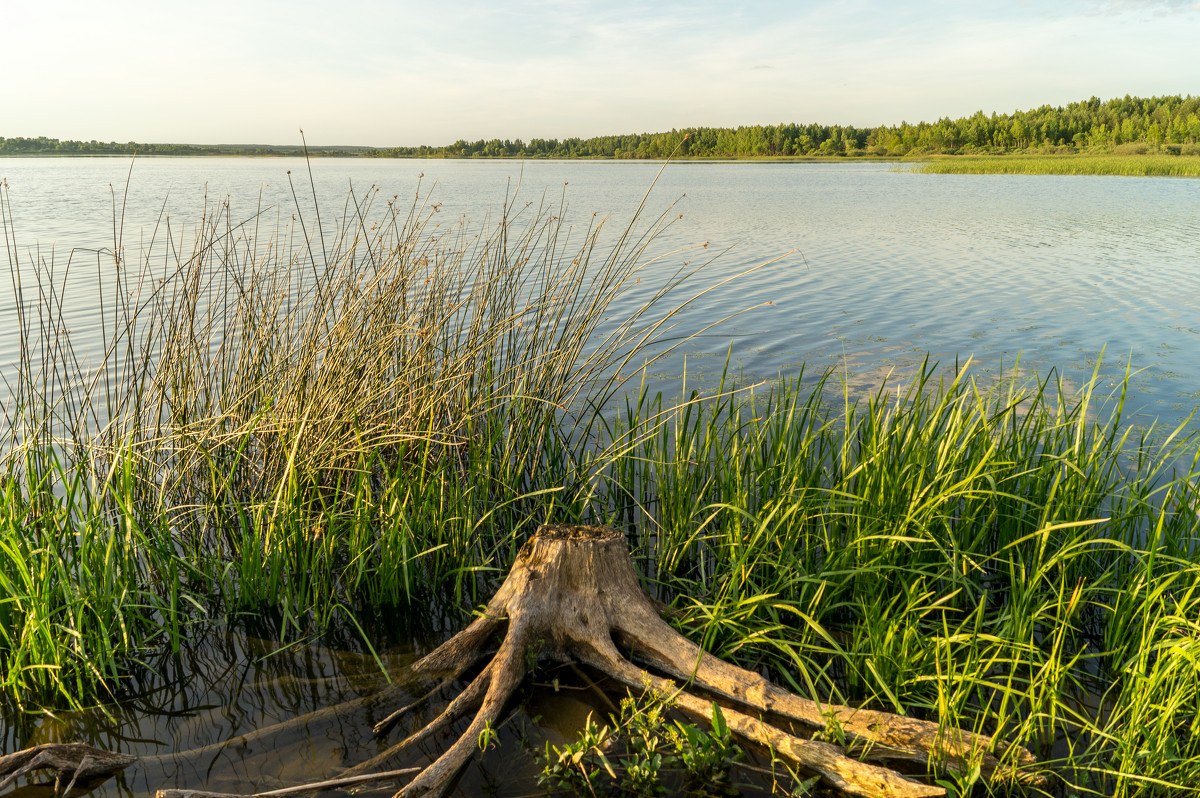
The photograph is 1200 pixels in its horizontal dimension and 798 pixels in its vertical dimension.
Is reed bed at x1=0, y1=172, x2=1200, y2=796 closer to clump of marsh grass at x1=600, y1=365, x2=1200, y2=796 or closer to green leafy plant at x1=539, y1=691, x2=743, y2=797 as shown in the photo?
clump of marsh grass at x1=600, y1=365, x2=1200, y2=796

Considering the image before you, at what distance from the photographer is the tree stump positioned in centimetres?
206

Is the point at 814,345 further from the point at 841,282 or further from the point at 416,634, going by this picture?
the point at 416,634

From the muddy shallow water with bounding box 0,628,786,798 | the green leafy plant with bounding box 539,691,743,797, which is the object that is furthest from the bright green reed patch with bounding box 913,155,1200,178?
the muddy shallow water with bounding box 0,628,786,798

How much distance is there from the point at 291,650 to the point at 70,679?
2.46ft

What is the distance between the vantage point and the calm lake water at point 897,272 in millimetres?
7152

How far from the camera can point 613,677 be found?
2607 millimetres

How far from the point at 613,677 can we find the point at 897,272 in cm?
1134

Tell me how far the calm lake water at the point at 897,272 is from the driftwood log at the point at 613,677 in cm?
182

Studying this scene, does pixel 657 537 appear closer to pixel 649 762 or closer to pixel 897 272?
pixel 649 762

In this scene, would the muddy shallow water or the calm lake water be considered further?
the calm lake water

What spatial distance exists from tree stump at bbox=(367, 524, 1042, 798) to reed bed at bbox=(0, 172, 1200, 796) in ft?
0.36

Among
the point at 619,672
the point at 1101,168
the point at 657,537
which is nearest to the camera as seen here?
the point at 619,672

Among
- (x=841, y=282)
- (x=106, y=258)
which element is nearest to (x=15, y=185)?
(x=106, y=258)

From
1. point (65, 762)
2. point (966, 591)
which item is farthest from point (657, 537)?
point (65, 762)
